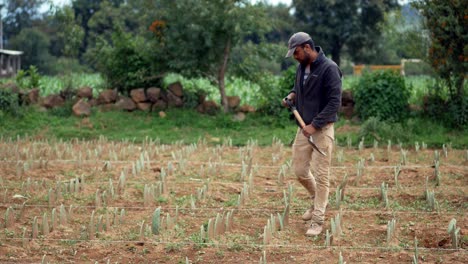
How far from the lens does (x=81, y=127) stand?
15.3 metres

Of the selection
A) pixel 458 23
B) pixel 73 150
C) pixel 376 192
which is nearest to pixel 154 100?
pixel 73 150

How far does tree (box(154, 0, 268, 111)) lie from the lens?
50.1 feet

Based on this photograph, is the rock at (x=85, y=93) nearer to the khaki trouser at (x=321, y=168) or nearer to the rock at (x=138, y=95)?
the rock at (x=138, y=95)

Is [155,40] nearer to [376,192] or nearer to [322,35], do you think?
[376,192]

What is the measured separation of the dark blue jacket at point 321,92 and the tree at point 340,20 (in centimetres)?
2342

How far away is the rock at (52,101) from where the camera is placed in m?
16.4

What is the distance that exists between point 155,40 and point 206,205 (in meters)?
8.39

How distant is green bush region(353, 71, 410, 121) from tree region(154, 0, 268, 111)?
2.54m

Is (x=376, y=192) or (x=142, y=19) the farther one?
(x=142, y=19)

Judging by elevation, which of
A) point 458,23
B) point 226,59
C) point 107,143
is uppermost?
point 458,23

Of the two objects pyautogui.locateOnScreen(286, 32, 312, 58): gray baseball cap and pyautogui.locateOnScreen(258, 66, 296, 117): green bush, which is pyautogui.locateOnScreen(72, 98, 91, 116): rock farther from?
pyautogui.locateOnScreen(286, 32, 312, 58): gray baseball cap

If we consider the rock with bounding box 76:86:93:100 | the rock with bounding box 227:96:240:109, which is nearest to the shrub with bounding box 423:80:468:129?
the rock with bounding box 227:96:240:109

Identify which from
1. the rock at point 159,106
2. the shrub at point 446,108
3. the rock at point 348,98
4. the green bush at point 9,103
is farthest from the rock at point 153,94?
the shrub at point 446,108

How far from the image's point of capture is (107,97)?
54.2 feet
